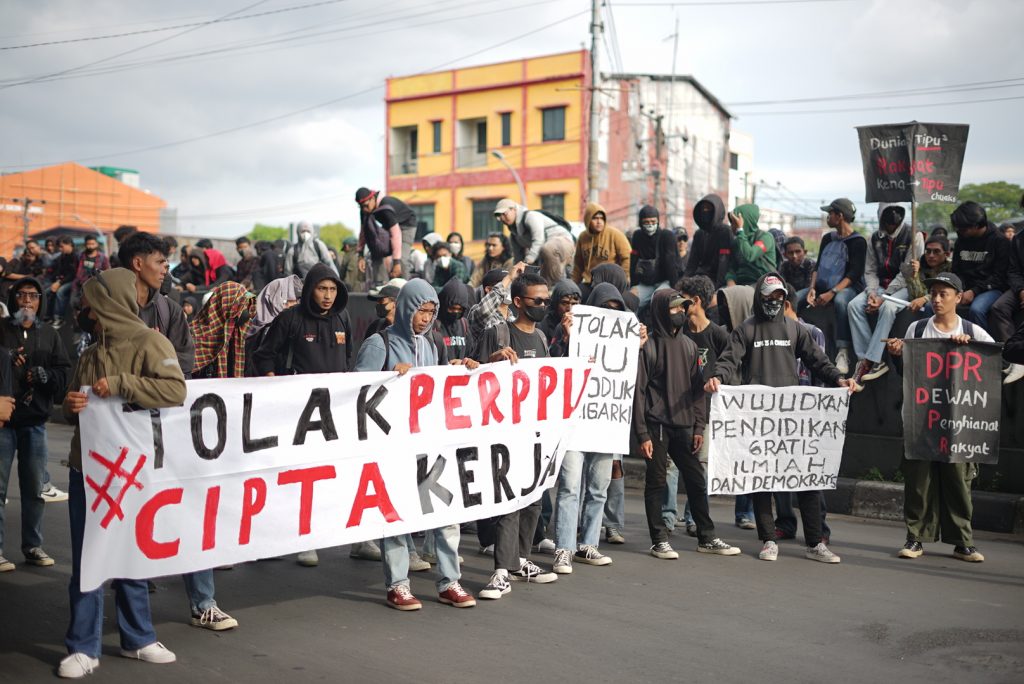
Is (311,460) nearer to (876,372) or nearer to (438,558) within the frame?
(438,558)

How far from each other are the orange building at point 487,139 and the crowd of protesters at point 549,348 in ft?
110

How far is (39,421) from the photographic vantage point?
296 inches

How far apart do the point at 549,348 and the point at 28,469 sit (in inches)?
161

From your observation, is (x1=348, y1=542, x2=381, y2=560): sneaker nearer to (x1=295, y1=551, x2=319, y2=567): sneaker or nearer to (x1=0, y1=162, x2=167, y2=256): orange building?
(x1=295, y1=551, x2=319, y2=567): sneaker

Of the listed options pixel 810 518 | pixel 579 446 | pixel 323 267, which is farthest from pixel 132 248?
pixel 810 518

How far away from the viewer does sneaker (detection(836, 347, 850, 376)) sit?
38.0 feet

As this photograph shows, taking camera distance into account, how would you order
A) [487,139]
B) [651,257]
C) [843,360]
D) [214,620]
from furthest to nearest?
[487,139], [651,257], [843,360], [214,620]

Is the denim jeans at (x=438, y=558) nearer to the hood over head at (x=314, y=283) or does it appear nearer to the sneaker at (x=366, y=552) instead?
the sneaker at (x=366, y=552)

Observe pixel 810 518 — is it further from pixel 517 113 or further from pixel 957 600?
pixel 517 113

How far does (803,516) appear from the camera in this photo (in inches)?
325

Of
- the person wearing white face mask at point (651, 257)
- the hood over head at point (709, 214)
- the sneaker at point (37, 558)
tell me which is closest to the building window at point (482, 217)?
the person wearing white face mask at point (651, 257)

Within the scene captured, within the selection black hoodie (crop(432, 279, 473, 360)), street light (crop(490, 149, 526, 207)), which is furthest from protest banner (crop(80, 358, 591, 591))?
street light (crop(490, 149, 526, 207))

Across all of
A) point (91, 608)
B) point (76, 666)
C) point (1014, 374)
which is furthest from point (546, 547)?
point (1014, 374)

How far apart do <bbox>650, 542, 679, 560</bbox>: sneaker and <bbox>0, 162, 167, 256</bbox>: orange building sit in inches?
3162
